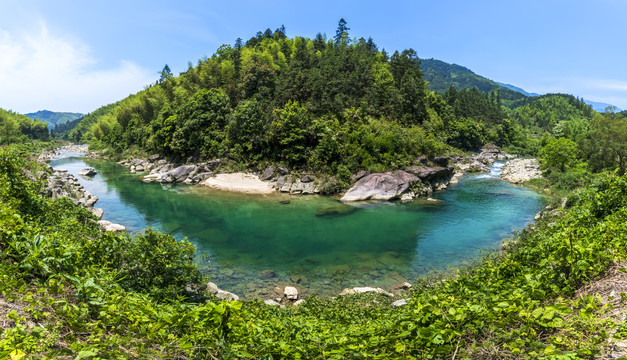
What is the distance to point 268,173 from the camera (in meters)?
32.3

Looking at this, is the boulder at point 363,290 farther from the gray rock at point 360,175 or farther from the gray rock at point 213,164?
the gray rock at point 213,164

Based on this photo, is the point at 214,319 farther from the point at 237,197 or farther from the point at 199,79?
the point at 199,79

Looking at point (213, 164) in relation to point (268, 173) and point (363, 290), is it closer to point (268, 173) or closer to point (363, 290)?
point (268, 173)

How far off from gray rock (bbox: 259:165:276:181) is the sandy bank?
0.60 metres

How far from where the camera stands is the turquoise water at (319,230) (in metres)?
12.6

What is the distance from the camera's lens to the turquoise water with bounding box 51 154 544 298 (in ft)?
41.3

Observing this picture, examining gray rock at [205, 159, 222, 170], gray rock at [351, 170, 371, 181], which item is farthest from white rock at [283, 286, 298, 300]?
gray rock at [205, 159, 222, 170]

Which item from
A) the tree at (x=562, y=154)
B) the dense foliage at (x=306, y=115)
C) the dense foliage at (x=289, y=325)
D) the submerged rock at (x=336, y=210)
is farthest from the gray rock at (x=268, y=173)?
the tree at (x=562, y=154)

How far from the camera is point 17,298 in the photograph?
12.0 ft

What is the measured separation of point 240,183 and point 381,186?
1504 centimetres

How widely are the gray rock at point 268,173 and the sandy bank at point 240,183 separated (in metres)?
0.60

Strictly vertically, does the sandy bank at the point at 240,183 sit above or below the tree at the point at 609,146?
below

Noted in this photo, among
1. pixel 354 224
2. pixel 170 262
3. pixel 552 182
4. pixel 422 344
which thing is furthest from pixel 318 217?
pixel 552 182

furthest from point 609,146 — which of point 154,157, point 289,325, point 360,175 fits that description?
point 154,157
